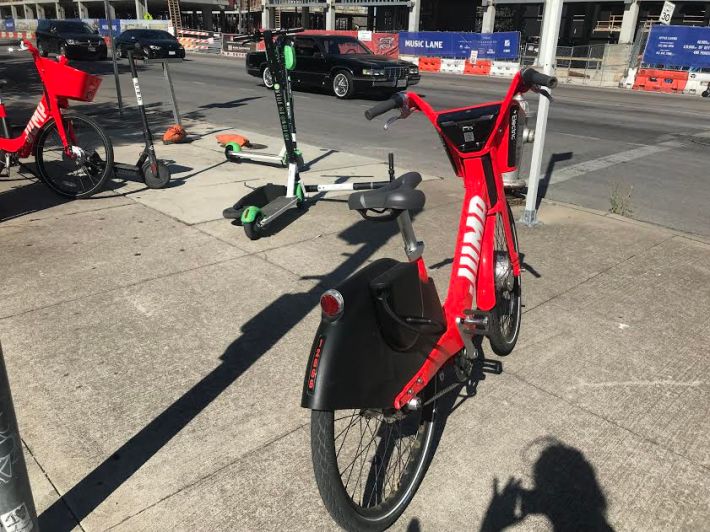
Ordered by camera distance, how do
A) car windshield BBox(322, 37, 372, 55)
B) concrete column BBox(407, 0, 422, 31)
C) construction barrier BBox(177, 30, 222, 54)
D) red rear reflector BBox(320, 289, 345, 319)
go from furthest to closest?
1. construction barrier BBox(177, 30, 222, 54)
2. concrete column BBox(407, 0, 422, 31)
3. car windshield BBox(322, 37, 372, 55)
4. red rear reflector BBox(320, 289, 345, 319)

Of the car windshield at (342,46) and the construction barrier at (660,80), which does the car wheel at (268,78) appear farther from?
the construction barrier at (660,80)

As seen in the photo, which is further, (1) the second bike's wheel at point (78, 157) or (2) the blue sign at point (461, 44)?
(2) the blue sign at point (461, 44)

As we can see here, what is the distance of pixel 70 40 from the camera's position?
2728cm

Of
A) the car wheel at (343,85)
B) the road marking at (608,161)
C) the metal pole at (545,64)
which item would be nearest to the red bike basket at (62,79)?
the metal pole at (545,64)

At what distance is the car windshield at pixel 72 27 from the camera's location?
2820cm

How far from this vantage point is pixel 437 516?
8.03 ft

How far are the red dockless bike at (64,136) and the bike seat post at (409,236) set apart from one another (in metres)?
4.95

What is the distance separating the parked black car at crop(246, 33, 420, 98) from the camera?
16266mm

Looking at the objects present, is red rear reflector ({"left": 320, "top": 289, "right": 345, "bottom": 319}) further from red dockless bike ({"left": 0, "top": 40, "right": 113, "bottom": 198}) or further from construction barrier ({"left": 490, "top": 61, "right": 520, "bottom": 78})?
construction barrier ({"left": 490, "top": 61, "right": 520, "bottom": 78})

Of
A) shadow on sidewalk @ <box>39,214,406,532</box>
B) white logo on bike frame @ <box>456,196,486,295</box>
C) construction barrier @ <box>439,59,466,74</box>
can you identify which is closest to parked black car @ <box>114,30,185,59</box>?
construction barrier @ <box>439,59,466,74</box>

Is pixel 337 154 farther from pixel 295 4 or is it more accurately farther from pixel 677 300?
pixel 295 4

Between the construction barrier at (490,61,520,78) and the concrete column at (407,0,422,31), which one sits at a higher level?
the concrete column at (407,0,422,31)

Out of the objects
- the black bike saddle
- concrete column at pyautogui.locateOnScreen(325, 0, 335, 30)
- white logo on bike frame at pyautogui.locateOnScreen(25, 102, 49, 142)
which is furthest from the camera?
concrete column at pyautogui.locateOnScreen(325, 0, 335, 30)

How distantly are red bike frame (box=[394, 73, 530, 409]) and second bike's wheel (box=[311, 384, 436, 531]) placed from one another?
41 cm
